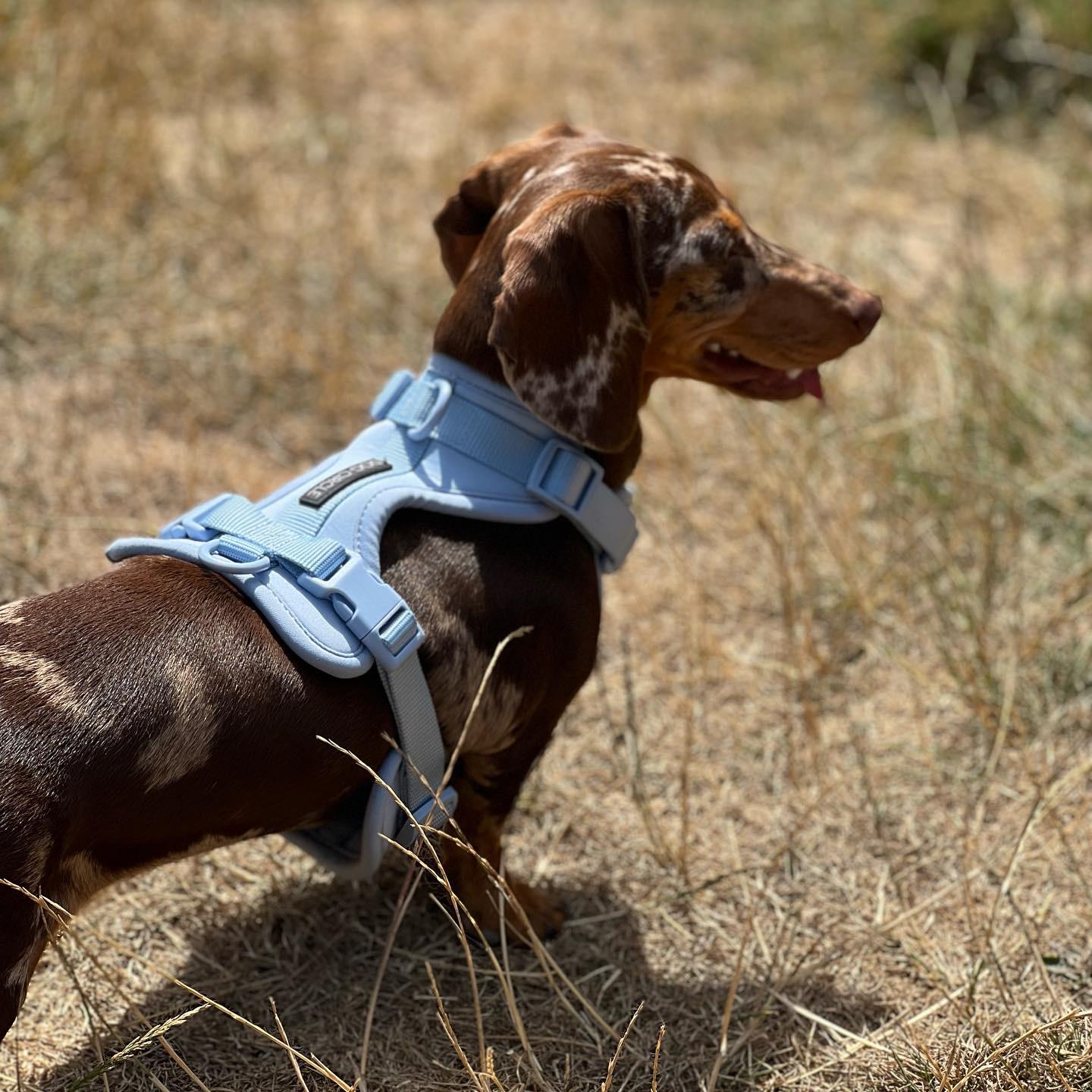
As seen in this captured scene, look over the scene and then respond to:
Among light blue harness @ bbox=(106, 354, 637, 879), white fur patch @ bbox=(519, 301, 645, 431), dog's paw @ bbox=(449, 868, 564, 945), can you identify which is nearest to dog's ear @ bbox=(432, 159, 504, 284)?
light blue harness @ bbox=(106, 354, 637, 879)

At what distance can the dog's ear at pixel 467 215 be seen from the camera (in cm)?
252

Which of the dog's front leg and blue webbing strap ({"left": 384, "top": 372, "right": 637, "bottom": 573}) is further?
the dog's front leg

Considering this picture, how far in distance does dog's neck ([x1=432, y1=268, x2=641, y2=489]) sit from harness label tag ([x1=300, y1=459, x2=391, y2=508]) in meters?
0.25

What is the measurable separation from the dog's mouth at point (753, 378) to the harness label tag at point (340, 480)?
0.70 m

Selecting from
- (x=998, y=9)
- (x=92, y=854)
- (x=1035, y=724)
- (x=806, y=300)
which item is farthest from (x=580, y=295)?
(x=998, y=9)

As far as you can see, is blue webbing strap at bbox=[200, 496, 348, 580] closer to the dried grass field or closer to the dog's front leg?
the dog's front leg

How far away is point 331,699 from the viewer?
81.8 inches

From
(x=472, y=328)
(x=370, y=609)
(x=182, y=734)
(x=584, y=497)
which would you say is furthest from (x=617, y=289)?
(x=182, y=734)

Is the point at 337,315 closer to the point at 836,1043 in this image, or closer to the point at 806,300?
the point at 806,300

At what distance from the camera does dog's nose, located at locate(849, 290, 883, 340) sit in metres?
2.53

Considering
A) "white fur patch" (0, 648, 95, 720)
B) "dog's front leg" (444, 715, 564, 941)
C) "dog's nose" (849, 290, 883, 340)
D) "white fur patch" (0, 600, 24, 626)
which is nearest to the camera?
"white fur patch" (0, 648, 95, 720)

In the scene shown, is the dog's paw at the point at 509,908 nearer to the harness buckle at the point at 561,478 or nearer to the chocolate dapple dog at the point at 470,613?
the chocolate dapple dog at the point at 470,613

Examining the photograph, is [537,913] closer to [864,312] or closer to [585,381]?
[585,381]

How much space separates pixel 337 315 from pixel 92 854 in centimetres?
289
